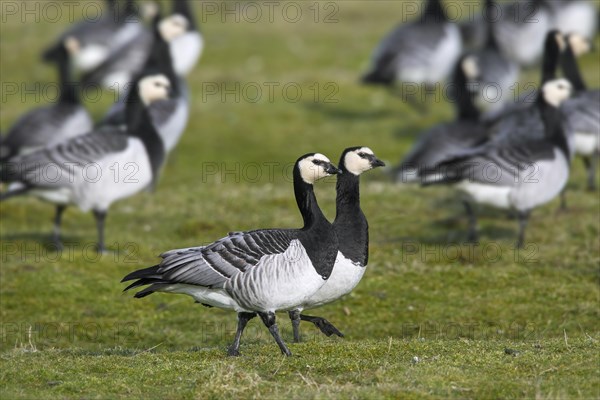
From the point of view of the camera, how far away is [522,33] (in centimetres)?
3391

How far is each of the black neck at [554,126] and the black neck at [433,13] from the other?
1229 cm

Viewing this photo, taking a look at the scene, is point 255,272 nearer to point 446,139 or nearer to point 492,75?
point 446,139

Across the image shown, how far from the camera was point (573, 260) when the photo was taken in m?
15.8

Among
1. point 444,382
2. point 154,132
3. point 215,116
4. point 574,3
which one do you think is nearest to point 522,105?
point 154,132

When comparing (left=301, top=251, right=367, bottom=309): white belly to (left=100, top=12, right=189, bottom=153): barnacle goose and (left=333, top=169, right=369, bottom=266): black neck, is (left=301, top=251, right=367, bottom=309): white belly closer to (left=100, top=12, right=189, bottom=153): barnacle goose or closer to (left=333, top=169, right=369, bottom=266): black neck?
(left=333, top=169, right=369, bottom=266): black neck

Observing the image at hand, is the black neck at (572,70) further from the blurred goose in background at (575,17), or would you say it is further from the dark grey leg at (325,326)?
the blurred goose in background at (575,17)

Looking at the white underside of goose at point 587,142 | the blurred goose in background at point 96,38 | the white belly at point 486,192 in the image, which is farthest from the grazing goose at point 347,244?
the blurred goose in background at point 96,38

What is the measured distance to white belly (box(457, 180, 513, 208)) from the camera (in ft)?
52.9

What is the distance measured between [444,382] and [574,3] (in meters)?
31.7

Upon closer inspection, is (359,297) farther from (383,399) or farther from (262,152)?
(262,152)

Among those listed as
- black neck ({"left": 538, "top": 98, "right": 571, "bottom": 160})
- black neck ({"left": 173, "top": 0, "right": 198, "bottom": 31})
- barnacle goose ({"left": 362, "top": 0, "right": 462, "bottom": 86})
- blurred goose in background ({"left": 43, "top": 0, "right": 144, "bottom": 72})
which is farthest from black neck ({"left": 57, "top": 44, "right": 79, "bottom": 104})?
black neck ({"left": 538, "top": 98, "right": 571, "bottom": 160})

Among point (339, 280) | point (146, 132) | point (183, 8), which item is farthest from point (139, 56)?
point (339, 280)

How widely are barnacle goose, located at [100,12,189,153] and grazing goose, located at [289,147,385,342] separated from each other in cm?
957

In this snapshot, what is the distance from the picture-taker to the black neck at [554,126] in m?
16.9
